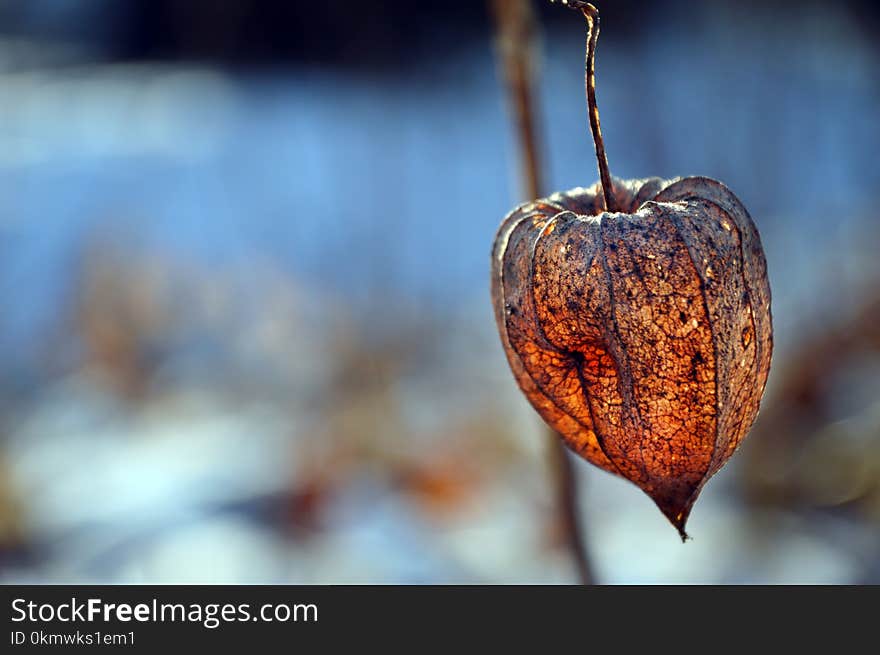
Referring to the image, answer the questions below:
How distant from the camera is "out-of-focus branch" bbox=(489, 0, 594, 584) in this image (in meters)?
0.59

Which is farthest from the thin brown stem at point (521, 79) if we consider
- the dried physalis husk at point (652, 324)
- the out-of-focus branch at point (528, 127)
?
the dried physalis husk at point (652, 324)

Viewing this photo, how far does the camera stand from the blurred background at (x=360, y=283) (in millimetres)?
1490

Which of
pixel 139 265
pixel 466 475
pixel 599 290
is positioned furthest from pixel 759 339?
pixel 139 265

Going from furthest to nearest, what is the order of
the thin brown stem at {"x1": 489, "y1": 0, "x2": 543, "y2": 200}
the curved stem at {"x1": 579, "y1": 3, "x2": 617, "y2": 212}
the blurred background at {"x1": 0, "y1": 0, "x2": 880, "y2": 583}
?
the blurred background at {"x1": 0, "y1": 0, "x2": 880, "y2": 583} → the thin brown stem at {"x1": 489, "y1": 0, "x2": 543, "y2": 200} → the curved stem at {"x1": 579, "y1": 3, "x2": 617, "y2": 212}

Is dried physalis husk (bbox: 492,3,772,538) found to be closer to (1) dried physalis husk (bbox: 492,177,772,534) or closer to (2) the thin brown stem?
(1) dried physalis husk (bbox: 492,177,772,534)

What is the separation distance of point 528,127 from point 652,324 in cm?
27

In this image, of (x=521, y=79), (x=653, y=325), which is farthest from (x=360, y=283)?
(x=653, y=325)

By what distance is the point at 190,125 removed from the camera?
286 cm

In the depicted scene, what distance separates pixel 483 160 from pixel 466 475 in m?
1.51

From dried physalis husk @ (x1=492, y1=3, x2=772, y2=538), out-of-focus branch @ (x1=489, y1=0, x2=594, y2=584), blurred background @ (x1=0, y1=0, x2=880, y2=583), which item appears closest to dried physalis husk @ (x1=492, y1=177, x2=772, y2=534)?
dried physalis husk @ (x1=492, y1=3, x2=772, y2=538)

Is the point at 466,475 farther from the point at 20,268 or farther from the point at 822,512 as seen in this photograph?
the point at 20,268

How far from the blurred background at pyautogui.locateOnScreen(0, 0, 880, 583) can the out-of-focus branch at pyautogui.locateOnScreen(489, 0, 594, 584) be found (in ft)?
0.20
